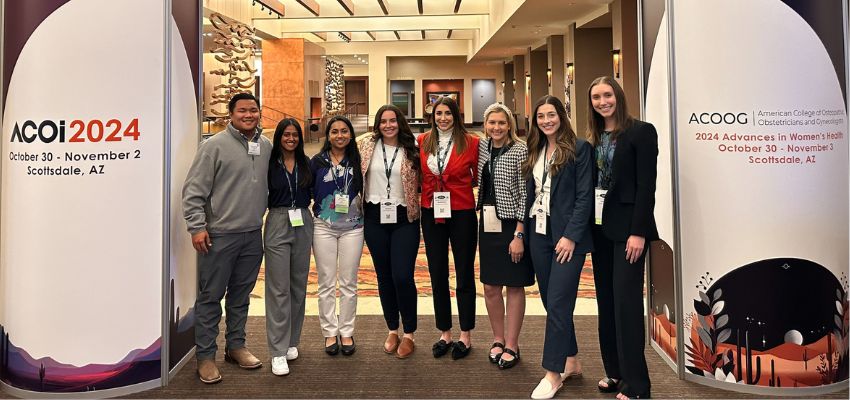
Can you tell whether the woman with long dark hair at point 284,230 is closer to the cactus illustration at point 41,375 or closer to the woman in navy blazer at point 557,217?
the cactus illustration at point 41,375

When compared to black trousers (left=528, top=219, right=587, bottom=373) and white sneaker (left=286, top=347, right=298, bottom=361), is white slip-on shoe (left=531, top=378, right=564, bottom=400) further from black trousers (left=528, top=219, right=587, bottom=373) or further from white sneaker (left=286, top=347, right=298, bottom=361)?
white sneaker (left=286, top=347, right=298, bottom=361)

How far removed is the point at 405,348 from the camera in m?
3.43

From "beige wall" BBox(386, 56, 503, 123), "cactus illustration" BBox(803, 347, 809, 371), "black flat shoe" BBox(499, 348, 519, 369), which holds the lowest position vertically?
"black flat shoe" BBox(499, 348, 519, 369)

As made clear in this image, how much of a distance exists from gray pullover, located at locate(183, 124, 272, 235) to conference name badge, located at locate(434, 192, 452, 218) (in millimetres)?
963

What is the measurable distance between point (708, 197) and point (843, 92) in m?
0.85

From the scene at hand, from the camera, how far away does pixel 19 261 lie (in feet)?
9.16

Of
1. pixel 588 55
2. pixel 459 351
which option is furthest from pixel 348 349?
pixel 588 55

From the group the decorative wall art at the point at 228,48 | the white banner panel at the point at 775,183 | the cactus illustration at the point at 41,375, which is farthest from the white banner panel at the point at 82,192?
the decorative wall art at the point at 228,48

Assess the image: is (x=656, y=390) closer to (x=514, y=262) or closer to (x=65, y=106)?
(x=514, y=262)

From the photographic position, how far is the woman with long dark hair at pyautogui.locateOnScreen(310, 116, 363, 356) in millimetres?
3242

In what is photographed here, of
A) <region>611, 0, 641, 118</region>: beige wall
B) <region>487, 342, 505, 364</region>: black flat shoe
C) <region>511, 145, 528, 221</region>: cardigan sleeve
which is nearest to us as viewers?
<region>511, 145, 528, 221</region>: cardigan sleeve

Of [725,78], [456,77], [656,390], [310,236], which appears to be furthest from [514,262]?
[456,77]

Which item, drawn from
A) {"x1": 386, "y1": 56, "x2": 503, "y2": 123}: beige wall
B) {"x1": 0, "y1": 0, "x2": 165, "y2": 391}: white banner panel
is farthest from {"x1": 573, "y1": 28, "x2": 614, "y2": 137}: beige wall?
{"x1": 386, "y1": 56, "x2": 503, "y2": 123}: beige wall

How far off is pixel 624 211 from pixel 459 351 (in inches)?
54.0
